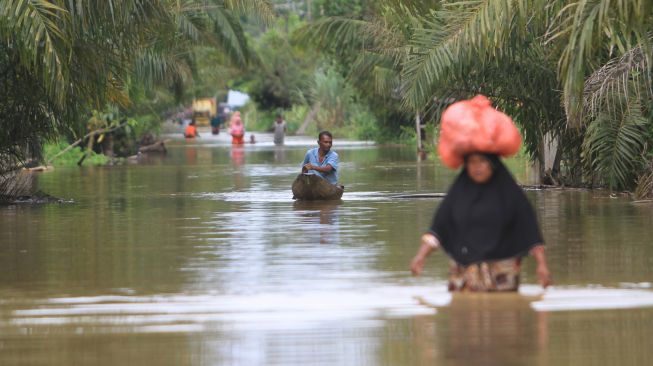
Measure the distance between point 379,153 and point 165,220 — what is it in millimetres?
26297

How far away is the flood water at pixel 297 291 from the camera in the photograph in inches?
321

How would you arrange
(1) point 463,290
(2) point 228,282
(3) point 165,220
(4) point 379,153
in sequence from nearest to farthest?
(1) point 463,290
(2) point 228,282
(3) point 165,220
(4) point 379,153

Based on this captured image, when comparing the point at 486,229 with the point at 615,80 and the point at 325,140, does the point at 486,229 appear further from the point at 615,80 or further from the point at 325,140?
the point at 325,140

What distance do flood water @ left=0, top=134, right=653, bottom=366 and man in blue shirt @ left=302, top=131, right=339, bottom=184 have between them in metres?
0.53

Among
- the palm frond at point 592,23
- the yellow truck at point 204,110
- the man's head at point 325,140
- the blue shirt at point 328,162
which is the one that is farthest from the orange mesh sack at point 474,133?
the yellow truck at point 204,110

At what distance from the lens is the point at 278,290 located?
1061cm

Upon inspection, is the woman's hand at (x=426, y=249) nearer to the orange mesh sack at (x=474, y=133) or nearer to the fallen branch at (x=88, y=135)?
the orange mesh sack at (x=474, y=133)

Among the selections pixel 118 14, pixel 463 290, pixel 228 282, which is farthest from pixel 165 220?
pixel 463 290

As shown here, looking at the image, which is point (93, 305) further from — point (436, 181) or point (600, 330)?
point (436, 181)

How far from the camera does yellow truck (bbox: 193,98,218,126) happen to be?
331 feet

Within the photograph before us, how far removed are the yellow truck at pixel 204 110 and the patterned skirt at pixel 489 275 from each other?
8394 centimetres

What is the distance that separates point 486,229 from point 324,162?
11642 mm

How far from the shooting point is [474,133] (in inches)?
352

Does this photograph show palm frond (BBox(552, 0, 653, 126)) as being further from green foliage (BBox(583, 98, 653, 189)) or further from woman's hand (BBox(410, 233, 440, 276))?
green foliage (BBox(583, 98, 653, 189))
